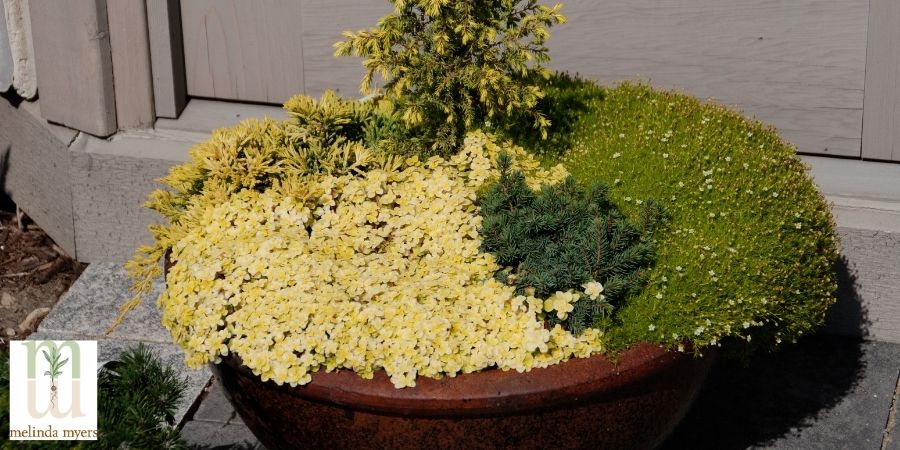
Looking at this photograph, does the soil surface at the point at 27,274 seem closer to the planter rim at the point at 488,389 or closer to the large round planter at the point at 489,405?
the large round planter at the point at 489,405

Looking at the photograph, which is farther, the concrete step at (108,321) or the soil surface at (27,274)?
the soil surface at (27,274)

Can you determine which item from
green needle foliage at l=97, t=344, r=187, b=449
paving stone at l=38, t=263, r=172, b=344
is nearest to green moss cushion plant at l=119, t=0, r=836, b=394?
green needle foliage at l=97, t=344, r=187, b=449

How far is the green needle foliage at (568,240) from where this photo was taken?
337 centimetres

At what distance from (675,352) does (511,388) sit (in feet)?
1.79

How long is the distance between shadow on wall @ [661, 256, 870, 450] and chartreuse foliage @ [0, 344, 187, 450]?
191 centimetres

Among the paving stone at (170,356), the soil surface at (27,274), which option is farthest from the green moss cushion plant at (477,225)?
the soil surface at (27,274)

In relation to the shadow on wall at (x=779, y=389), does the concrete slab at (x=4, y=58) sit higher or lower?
higher

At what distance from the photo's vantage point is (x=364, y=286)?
3.41 meters

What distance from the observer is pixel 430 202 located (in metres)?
3.78

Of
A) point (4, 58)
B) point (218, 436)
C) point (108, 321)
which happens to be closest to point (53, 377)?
point (218, 436)

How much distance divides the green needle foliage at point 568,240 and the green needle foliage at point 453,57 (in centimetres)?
34

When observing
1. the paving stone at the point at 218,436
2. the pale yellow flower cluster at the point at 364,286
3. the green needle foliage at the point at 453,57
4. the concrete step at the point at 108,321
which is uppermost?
the green needle foliage at the point at 453,57

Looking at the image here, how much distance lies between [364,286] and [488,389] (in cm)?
56

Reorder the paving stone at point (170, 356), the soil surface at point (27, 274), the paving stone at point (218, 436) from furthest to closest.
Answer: the soil surface at point (27, 274) < the paving stone at point (170, 356) < the paving stone at point (218, 436)
